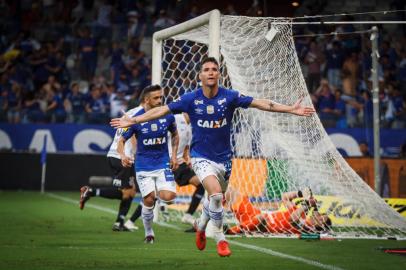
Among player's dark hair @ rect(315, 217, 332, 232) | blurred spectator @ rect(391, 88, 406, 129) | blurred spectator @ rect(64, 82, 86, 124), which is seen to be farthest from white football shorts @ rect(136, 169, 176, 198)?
blurred spectator @ rect(64, 82, 86, 124)

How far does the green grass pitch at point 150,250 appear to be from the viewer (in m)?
7.68

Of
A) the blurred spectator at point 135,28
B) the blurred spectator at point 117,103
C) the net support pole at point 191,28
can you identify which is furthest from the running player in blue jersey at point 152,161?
the blurred spectator at point 135,28

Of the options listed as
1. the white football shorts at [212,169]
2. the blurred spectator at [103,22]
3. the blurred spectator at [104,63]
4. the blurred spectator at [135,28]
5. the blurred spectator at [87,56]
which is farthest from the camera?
the blurred spectator at [103,22]

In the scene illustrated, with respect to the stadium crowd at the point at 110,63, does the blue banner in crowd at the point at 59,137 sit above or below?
below

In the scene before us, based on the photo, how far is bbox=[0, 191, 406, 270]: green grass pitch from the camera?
768cm

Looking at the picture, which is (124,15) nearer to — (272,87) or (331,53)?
(331,53)

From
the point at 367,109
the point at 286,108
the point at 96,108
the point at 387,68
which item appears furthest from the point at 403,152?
the point at 286,108

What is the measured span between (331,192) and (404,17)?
11351 mm

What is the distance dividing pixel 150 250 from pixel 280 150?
3.16 metres

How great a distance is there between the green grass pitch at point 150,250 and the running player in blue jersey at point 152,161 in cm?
54

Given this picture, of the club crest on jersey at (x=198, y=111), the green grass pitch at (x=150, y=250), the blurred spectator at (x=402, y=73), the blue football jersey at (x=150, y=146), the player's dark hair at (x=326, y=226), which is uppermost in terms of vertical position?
the blurred spectator at (x=402, y=73)

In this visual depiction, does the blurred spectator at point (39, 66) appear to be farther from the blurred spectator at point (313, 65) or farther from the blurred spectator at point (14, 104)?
the blurred spectator at point (313, 65)

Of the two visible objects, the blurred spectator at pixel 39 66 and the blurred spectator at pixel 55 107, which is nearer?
the blurred spectator at pixel 55 107

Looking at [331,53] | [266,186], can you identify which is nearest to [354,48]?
[331,53]
